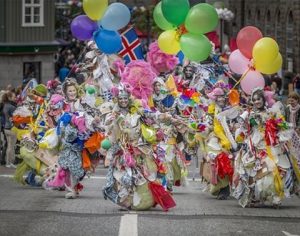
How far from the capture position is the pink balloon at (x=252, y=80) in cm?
1995

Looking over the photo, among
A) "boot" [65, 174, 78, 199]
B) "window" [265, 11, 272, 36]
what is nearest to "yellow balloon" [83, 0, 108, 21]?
"boot" [65, 174, 78, 199]

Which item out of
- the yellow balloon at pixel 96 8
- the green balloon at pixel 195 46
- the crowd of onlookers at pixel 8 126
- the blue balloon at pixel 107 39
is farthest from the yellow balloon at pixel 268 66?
the crowd of onlookers at pixel 8 126

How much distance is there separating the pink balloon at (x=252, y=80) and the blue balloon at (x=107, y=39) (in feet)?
13.6

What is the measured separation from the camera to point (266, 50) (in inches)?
766

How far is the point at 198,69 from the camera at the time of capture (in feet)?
80.5

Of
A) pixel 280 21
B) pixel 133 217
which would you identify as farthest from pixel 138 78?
pixel 280 21

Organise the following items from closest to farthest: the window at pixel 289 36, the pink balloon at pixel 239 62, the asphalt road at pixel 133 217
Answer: the asphalt road at pixel 133 217 < the pink balloon at pixel 239 62 < the window at pixel 289 36

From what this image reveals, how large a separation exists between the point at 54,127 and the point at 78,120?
1.78 metres

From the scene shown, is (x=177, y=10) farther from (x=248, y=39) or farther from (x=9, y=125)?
(x=9, y=125)

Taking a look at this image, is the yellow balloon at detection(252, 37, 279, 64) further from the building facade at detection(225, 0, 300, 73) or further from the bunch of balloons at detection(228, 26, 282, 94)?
the building facade at detection(225, 0, 300, 73)

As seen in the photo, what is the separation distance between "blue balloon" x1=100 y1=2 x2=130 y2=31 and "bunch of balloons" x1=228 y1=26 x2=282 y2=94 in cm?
309

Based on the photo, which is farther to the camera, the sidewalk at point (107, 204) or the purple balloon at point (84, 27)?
the purple balloon at point (84, 27)

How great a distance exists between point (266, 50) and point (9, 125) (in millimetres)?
9039

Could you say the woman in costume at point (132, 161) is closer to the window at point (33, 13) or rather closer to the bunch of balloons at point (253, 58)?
the bunch of balloons at point (253, 58)
